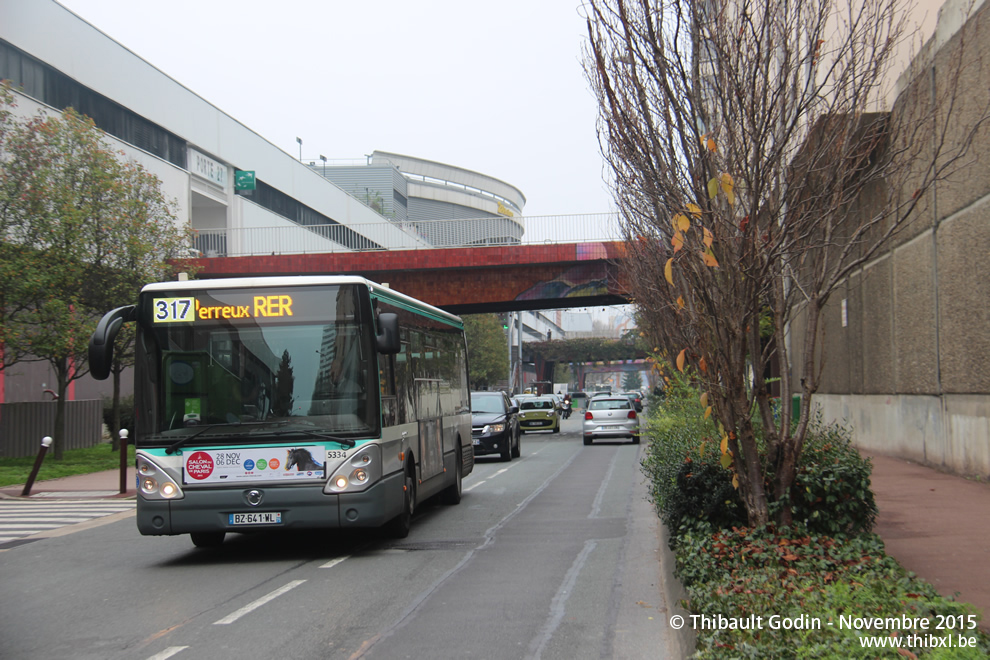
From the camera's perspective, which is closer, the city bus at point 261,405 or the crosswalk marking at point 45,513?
the city bus at point 261,405

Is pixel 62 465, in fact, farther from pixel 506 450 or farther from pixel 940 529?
pixel 940 529

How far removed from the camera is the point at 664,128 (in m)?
7.00

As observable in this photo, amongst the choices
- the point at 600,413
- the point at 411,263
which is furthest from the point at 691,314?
the point at 411,263

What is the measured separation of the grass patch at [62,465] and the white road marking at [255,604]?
42.0 ft

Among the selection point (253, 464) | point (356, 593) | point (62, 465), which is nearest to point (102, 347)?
point (253, 464)

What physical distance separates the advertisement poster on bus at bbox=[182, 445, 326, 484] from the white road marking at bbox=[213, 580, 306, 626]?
1255 mm

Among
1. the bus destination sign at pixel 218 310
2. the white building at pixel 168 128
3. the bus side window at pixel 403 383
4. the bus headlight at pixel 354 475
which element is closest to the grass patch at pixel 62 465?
the white building at pixel 168 128

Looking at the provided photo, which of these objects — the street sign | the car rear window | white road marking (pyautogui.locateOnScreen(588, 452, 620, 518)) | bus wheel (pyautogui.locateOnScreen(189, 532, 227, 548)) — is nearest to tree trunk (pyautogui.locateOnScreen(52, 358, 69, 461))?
white road marking (pyautogui.locateOnScreen(588, 452, 620, 518))

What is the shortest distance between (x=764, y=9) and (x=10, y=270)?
718 inches

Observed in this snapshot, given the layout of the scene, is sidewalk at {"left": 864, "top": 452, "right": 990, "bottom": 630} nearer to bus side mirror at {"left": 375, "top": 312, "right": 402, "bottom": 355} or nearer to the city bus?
bus side mirror at {"left": 375, "top": 312, "right": 402, "bottom": 355}

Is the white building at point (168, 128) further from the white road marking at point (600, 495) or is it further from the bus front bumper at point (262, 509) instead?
the bus front bumper at point (262, 509)

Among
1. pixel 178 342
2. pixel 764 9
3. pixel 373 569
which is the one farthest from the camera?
pixel 178 342

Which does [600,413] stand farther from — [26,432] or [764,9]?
[764,9]

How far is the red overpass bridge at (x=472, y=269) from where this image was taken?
1312 inches
